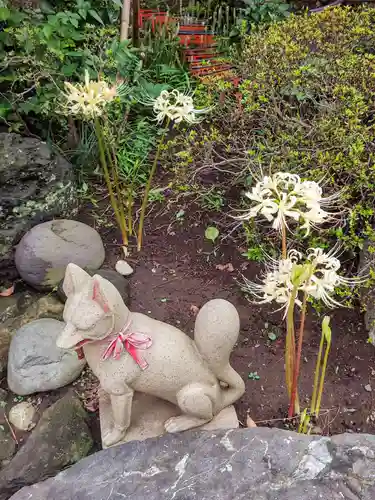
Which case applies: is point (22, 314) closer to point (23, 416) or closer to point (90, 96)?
point (23, 416)

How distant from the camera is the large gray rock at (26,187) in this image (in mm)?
3570

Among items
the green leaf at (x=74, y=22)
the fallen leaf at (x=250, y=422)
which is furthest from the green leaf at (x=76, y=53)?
the fallen leaf at (x=250, y=422)

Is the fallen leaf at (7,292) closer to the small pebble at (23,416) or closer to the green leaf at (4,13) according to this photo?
the small pebble at (23,416)

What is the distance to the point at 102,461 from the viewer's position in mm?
2109

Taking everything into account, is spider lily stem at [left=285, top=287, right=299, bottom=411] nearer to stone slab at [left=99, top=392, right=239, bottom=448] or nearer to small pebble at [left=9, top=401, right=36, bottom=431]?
stone slab at [left=99, top=392, right=239, bottom=448]

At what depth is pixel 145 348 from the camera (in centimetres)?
219

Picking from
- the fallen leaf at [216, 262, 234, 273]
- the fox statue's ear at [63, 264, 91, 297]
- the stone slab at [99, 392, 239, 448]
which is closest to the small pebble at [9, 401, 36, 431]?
the stone slab at [99, 392, 239, 448]

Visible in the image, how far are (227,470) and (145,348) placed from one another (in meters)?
0.58

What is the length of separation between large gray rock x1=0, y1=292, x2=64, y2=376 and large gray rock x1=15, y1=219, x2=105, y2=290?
133 millimetres

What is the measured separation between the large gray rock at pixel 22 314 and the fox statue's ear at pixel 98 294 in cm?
131

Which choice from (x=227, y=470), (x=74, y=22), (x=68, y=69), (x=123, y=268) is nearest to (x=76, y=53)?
(x=68, y=69)

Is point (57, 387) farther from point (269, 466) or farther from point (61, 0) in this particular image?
point (61, 0)

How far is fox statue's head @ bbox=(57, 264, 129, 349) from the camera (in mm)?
2004

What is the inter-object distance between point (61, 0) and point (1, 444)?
3.44 meters
